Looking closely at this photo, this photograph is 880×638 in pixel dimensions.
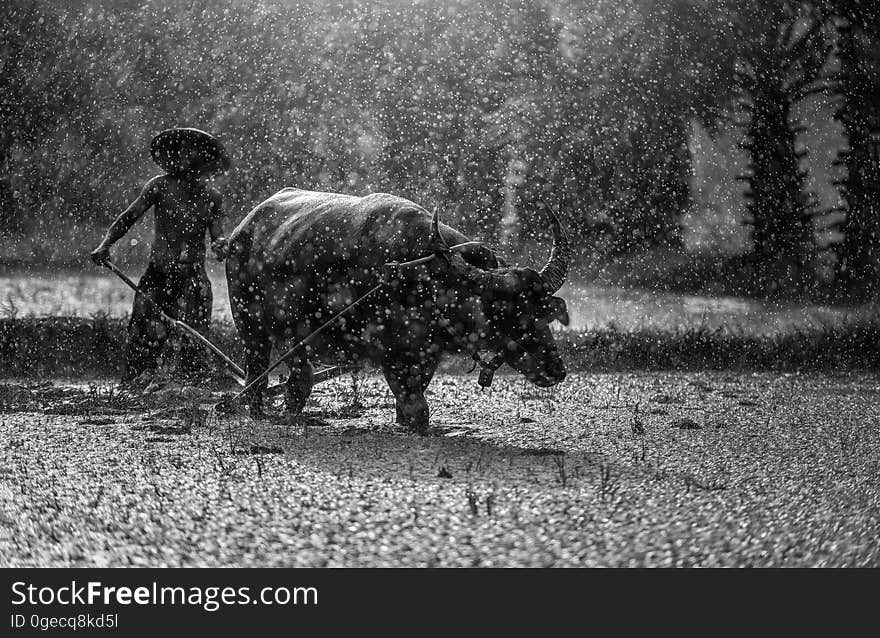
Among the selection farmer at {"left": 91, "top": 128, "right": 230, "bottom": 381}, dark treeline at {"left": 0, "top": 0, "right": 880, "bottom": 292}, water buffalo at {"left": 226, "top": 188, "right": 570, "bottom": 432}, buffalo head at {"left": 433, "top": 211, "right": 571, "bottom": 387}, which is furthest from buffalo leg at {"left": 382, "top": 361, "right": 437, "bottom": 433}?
dark treeline at {"left": 0, "top": 0, "right": 880, "bottom": 292}

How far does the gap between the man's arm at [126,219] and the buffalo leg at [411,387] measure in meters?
2.87

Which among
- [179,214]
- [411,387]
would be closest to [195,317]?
[179,214]

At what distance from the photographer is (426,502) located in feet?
13.5

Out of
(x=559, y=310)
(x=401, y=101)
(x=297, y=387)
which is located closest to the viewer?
(x=559, y=310)

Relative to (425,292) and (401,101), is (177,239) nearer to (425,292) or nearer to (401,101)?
(425,292)

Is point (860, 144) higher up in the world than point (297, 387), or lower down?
higher up

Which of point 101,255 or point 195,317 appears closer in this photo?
point 101,255

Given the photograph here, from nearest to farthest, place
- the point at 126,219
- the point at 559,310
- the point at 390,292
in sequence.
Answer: the point at 559,310 → the point at 390,292 → the point at 126,219

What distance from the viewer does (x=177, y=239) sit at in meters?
7.96

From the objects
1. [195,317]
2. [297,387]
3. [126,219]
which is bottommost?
[297,387]

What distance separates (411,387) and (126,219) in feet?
10.8

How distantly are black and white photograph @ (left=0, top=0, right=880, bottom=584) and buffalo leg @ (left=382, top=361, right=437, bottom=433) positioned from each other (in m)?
0.02

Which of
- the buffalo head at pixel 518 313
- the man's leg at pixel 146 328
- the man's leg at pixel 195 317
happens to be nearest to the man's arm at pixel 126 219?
the man's leg at pixel 146 328

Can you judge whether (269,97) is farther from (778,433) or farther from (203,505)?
(203,505)
